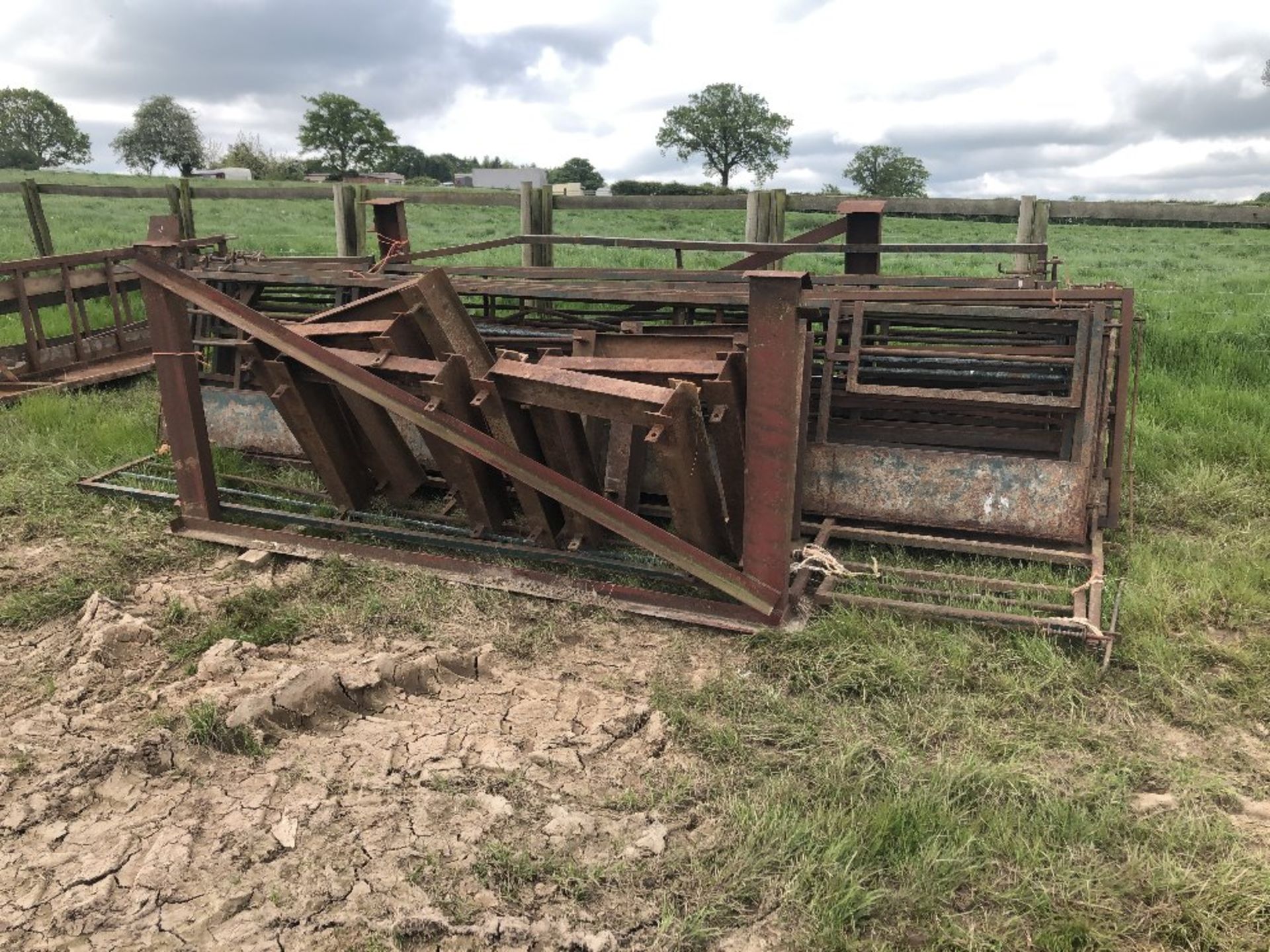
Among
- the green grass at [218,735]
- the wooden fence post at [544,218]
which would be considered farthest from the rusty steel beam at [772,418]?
the wooden fence post at [544,218]

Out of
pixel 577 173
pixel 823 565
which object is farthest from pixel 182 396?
pixel 577 173

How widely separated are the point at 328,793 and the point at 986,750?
217 centimetres

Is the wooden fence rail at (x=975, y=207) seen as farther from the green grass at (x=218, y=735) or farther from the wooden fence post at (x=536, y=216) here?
the green grass at (x=218, y=735)

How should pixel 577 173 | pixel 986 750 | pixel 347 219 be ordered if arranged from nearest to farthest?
pixel 986 750
pixel 347 219
pixel 577 173

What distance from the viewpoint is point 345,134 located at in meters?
73.2

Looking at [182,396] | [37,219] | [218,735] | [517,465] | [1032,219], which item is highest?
[37,219]

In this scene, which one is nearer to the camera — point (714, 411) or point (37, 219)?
point (714, 411)

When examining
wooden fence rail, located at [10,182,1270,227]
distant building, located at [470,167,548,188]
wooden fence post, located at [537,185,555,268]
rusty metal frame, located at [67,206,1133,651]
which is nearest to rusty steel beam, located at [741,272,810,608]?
rusty metal frame, located at [67,206,1133,651]

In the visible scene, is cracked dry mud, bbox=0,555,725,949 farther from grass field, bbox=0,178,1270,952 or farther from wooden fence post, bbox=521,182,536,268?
wooden fence post, bbox=521,182,536,268

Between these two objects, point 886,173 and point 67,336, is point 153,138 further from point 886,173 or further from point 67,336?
point 67,336

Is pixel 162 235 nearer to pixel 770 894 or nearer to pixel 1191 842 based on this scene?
pixel 770 894

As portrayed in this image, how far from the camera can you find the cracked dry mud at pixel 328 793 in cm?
227

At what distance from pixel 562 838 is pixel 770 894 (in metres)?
0.60

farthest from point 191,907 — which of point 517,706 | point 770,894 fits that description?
point 770,894
